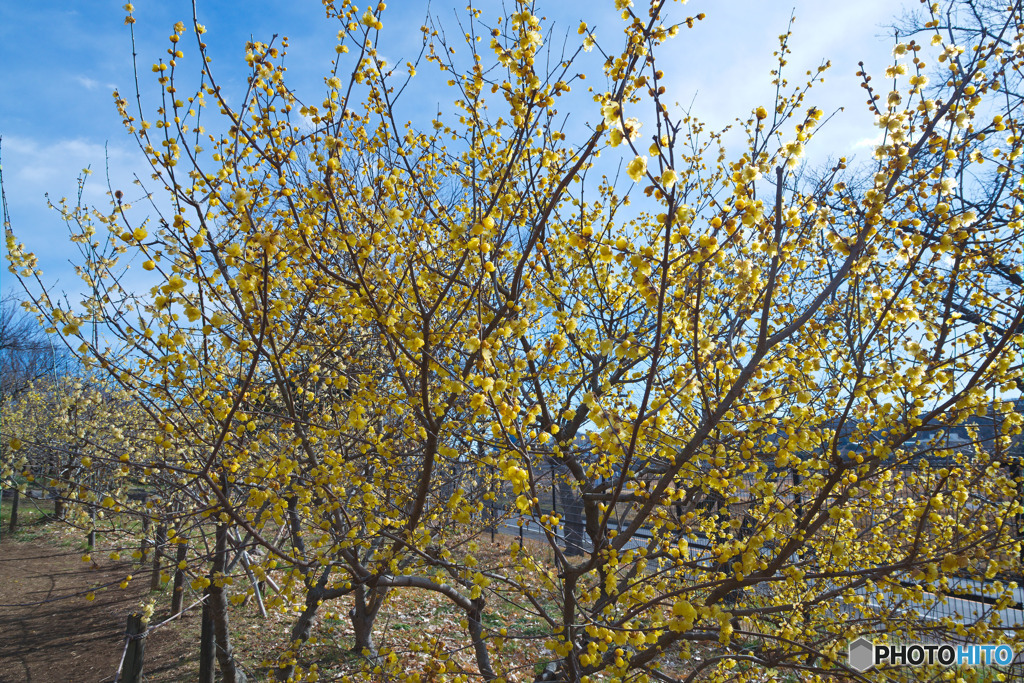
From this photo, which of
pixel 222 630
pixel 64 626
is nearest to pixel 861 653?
pixel 222 630

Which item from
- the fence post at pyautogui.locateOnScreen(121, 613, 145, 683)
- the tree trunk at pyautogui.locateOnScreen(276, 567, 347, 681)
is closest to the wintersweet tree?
the tree trunk at pyautogui.locateOnScreen(276, 567, 347, 681)

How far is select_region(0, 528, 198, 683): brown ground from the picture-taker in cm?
623

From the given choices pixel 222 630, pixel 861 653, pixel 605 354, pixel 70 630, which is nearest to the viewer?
pixel 605 354

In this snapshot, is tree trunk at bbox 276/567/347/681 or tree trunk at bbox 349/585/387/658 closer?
tree trunk at bbox 276/567/347/681

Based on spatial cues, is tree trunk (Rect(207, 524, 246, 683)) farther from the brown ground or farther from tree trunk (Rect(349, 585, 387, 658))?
tree trunk (Rect(349, 585, 387, 658))

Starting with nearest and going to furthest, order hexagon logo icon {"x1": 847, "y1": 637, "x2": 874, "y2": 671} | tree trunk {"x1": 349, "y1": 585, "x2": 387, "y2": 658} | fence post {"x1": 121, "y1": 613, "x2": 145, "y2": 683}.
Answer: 1. hexagon logo icon {"x1": 847, "y1": 637, "x2": 874, "y2": 671}
2. fence post {"x1": 121, "y1": 613, "x2": 145, "y2": 683}
3. tree trunk {"x1": 349, "y1": 585, "x2": 387, "y2": 658}

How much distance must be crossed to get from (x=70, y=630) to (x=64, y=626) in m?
0.24

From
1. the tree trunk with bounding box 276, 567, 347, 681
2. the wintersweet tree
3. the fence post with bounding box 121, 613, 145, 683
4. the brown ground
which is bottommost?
the brown ground

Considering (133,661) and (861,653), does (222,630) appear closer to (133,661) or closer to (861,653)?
(133,661)

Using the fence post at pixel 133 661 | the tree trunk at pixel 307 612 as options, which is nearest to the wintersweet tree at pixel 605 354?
the tree trunk at pixel 307 612

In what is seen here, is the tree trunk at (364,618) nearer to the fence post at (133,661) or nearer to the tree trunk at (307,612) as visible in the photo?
the tree trunk at (307,612)

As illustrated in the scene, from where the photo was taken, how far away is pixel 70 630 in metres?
7.45

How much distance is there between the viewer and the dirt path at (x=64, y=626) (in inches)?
248

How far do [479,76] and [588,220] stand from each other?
5.67ft
